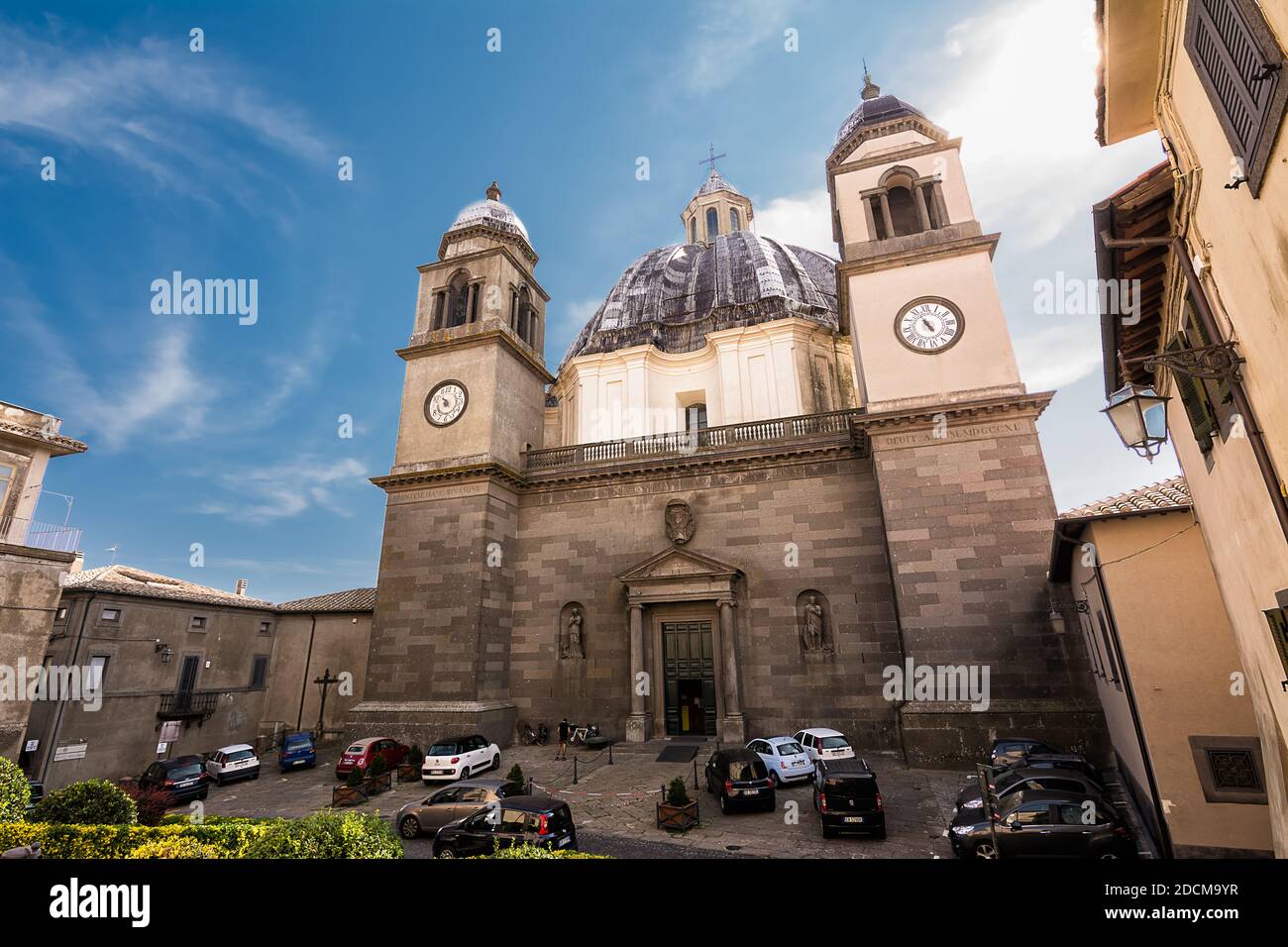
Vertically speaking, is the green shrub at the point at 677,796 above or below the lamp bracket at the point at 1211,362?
below

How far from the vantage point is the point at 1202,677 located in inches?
403

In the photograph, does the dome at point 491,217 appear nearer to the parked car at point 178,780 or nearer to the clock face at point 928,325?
the clock face at point 928,325

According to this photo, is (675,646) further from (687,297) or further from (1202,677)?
(687,297)

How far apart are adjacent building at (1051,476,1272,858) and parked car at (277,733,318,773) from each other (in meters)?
23.9

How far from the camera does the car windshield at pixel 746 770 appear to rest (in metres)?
13.6

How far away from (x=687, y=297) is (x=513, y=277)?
13167 millimetres

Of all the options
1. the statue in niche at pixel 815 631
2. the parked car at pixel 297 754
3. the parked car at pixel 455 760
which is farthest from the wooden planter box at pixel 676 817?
the parked car at pixel 297 754

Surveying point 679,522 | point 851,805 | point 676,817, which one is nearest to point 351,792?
point 676,817

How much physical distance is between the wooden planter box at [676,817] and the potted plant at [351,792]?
844cm

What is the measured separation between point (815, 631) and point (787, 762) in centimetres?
568

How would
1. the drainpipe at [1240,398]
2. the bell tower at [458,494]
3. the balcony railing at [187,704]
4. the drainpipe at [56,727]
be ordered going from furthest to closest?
the balcony railing at [187,704], the bell tower at [458,494], the drainpipe at [56,727], the drainpipe at [1240,398]

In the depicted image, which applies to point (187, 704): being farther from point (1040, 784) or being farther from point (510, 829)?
point (1040, 784)

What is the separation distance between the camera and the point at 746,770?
541 inches
